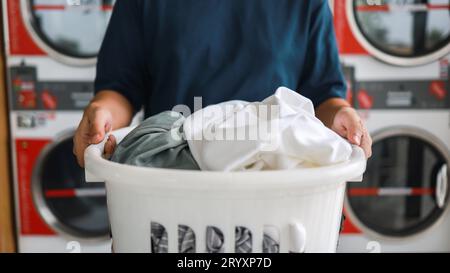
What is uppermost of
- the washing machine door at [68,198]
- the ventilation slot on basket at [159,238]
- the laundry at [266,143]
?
the laundry at [266,143]

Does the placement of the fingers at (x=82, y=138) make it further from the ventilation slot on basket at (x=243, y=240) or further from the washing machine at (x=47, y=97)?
the washing machine at (x=47, y=97)

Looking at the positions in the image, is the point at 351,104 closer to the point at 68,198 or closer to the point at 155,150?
the point at 68,198

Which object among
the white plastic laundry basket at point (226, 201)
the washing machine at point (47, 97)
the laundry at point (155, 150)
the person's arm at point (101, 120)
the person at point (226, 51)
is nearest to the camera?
the white plastic laundry basket at point (226, 201)

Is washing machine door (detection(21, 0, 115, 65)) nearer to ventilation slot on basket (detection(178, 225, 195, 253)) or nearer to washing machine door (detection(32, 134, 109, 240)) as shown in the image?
washing machine door (detection(32, 134, 109, 240))

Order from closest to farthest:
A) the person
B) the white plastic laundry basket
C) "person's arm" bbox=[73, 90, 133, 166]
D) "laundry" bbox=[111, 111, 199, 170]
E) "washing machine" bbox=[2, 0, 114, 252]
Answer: the white plastic laundry basket < "laundry" bbox=[111, 111, 199, 170] < "person's arm" bbox=[73, 90, 133, 166] < the person < "washing machine" bbox=[2, 0, 114, 252]

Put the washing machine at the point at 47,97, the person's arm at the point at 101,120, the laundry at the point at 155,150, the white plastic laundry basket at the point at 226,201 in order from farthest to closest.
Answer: the washing machine at the point at 47,97 < the person's arm at the point at 101,120 < the laundry at the point at 155,150 < the white plastic laundry basket at the point at 226,201

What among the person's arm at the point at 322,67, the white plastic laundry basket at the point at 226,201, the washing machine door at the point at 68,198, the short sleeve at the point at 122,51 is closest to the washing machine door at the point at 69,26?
the washing machine door at the point at 68,198

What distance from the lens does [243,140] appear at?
56cm

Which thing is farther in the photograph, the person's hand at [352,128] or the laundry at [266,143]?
the person's hand at [352,128]

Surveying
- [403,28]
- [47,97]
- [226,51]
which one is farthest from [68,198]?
[403,28]

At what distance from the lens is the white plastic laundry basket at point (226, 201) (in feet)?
1.68

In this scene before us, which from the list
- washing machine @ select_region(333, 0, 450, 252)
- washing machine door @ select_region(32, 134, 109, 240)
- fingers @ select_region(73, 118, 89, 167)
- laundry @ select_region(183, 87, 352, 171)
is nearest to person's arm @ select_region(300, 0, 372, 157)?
laundry @ select_region(183, 87, 352, 171)

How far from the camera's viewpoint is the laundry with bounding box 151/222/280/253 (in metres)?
0.55

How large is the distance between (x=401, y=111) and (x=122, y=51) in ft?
3.89
